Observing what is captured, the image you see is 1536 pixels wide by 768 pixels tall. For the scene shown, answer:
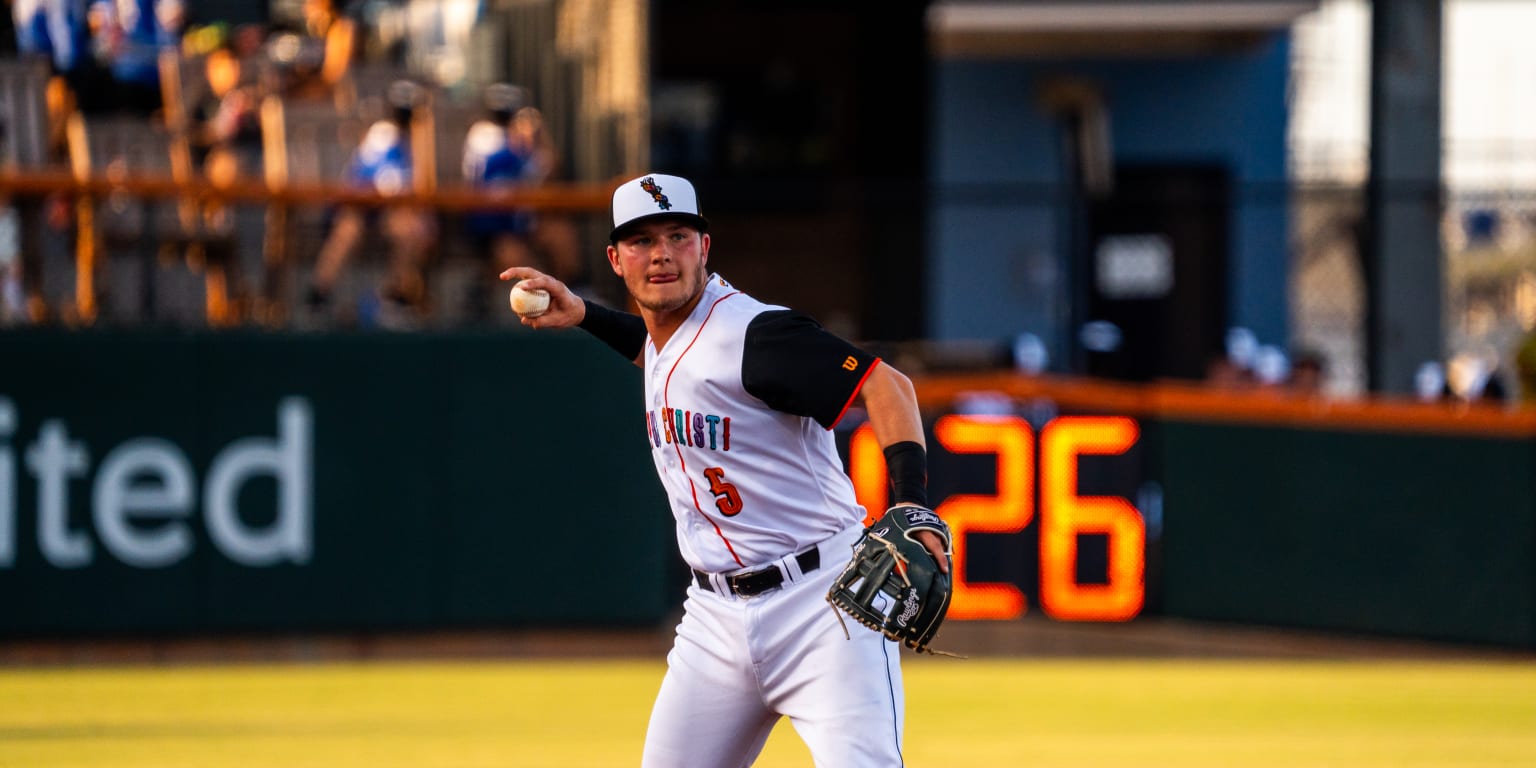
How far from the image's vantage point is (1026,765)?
7.99 metres

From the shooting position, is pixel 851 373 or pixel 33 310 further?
pixel 33 310

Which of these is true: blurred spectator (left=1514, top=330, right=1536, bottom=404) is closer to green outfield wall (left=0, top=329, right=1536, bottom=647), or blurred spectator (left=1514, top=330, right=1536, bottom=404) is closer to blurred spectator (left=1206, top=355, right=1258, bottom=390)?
green outfield wall (left=0, top=329, right=1536, bottom=647)

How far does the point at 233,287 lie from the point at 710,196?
164 inches

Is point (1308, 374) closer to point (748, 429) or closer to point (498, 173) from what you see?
point (498, 173)

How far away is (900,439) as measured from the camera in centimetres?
429

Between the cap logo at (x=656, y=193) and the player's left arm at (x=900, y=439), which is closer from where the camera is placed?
the player's left arm at (x=900, y=439)

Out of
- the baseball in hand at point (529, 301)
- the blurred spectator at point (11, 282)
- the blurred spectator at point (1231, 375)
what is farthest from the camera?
the blurred spectator at point (1231, 375)

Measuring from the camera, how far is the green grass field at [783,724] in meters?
8.21

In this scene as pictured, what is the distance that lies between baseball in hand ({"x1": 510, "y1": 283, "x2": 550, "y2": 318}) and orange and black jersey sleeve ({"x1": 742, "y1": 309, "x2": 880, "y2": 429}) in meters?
0.66

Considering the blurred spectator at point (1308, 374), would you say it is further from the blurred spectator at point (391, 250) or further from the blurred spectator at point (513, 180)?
the blurred spectator at point (391, 250)

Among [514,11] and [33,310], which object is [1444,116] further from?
[33,310]

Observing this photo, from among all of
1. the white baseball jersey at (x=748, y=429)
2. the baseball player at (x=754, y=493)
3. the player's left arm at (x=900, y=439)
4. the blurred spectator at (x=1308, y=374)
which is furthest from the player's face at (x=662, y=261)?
the blurred spectator at (x=1308, y=374)

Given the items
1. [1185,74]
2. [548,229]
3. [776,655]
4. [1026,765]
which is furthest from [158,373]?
[1185,74]

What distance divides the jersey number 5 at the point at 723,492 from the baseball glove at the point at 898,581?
1.18ft
